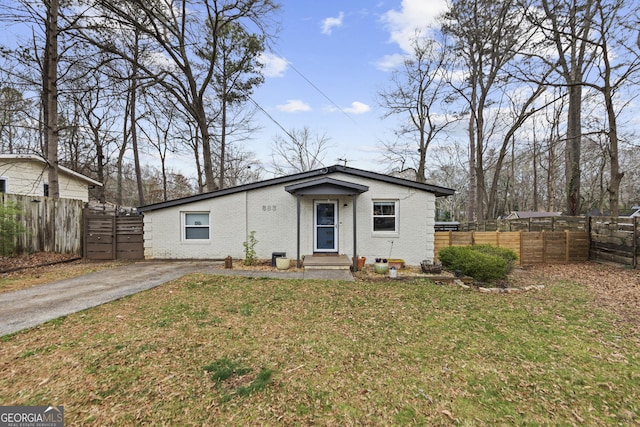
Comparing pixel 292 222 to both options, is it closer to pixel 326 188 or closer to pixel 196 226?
pixel 326 188

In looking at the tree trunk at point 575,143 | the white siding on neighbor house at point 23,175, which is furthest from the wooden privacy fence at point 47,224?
the tree trunk at point 575,143

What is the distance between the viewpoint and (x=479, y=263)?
747cm

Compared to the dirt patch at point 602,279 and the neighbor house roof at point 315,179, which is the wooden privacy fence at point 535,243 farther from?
the neighbor house roof at point 315,179

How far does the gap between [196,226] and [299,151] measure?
18239 mm

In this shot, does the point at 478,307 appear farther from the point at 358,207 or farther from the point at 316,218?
the point at 316,218

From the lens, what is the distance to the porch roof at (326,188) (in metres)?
8.63

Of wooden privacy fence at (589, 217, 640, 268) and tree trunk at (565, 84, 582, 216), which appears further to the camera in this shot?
tree trunk at (565, 84, 582, 216)

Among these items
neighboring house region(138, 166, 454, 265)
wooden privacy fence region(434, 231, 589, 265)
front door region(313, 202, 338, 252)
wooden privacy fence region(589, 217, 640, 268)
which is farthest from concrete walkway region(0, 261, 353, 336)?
wooden privacy fence region(589, 217, 640, 268)

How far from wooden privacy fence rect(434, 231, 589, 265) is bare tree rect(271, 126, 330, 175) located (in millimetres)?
17945

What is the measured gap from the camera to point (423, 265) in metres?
8.10

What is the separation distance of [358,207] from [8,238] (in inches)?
406

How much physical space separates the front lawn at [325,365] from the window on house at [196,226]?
4.69 metres

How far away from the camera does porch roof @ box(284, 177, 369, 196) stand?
8.63 meters

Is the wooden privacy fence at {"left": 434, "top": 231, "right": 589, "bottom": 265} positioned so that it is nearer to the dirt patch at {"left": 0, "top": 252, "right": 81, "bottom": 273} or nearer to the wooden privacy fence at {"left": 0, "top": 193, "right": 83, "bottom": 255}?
the dirt patch at {"left": 0, "top": 252, "right": 81, "bottom": 273}
